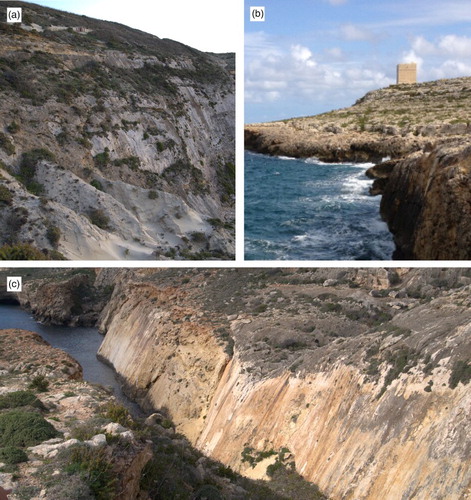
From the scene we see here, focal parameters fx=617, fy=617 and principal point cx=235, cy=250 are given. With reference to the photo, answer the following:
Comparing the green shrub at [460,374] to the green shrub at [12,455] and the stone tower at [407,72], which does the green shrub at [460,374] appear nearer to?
the green shrub at [12,455]

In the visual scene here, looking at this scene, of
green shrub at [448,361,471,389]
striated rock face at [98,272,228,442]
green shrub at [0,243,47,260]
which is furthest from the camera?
striated rock face at [98,272,228,442]

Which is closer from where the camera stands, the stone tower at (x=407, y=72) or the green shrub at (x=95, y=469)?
the green shrub at (x=95, y=469)

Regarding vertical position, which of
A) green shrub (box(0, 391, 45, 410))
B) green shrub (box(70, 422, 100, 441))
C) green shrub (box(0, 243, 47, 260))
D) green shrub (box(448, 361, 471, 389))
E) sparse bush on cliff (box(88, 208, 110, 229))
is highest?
sparse bush on cliff (box(88, 208, 110, 229))

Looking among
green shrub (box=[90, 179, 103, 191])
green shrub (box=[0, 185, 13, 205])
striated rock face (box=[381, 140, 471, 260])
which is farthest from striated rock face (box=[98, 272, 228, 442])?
striated rock face (box=[381, 140, 471, 260])

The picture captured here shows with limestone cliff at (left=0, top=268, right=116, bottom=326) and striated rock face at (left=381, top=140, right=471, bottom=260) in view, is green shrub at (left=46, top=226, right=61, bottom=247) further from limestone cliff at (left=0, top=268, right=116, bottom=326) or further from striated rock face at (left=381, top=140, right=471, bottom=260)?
limestone cliff at (left=0, top=268, right=116, bottom=326)

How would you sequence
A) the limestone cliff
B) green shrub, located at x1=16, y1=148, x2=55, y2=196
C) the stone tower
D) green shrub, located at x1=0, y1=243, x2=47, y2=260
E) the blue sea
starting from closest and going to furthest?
the blue sea < green shrub, located at x1=0, y1=243, x2=47, y2=260 < green shrub, located at x1=16, y1=148, x2=55, y2=196 < the stone tower < the limestone cliff

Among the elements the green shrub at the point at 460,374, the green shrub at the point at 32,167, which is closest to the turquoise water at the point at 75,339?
the green shrub at the point at 32,167

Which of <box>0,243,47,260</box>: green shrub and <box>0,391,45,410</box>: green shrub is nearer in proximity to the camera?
<box>0,243,47,260</box>: green shrub

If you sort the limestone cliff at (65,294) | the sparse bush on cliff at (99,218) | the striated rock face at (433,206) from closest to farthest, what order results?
the striated rock face at (433,206) → the sparse bush on cliff at (99,218) → the limestone cliff at (65,294)
